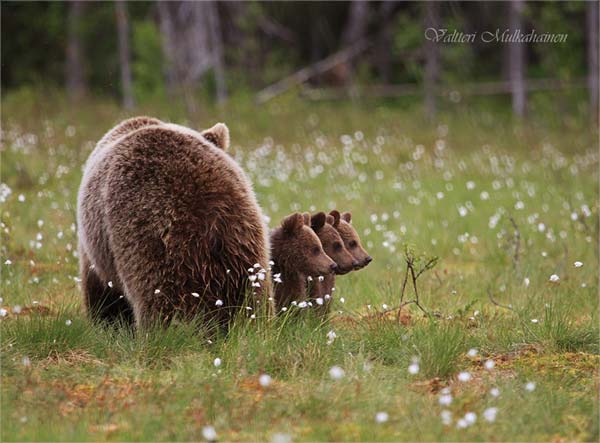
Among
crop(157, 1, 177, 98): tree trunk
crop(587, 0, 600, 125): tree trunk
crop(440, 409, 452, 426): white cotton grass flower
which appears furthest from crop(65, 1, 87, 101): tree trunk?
crop(440, 409, 452, 426): white cotton grass flower

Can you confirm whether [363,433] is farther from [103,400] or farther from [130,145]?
[130,145]

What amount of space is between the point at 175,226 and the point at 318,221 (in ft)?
5.29

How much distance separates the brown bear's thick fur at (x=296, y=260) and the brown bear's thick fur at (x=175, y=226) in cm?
58

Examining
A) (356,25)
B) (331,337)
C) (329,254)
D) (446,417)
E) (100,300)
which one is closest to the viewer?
(446,417)

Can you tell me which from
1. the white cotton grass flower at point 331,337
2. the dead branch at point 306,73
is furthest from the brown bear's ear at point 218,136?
the dead branch at point 306,73

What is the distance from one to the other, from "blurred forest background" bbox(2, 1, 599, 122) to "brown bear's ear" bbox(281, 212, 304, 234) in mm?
12598

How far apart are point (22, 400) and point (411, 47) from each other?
23128mm

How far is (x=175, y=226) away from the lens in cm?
539

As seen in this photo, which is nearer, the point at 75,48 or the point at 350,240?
the point at 350,240

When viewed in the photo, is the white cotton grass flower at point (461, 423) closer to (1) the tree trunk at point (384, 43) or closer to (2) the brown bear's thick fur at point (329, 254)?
(2) the brown bear's thick fur at point (329, 254)

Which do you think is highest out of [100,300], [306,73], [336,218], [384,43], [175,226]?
[384,43]

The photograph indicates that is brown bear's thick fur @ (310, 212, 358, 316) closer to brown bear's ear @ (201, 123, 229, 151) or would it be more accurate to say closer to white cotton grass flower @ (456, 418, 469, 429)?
brown bear's ear @ (201, 123, 229, 151)

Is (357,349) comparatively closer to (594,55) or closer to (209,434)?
(209,434)

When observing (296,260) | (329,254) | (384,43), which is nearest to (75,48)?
(384,43)
